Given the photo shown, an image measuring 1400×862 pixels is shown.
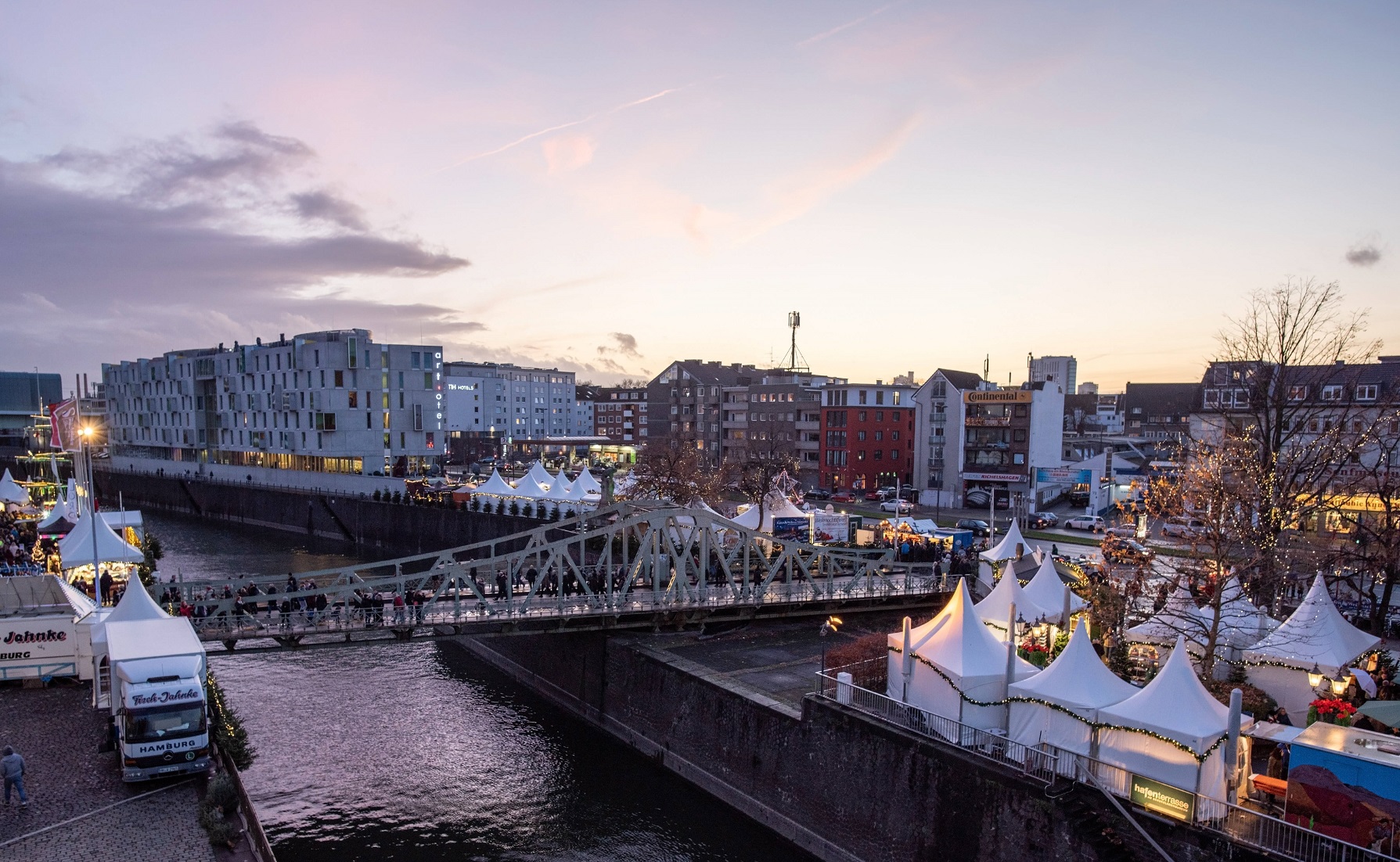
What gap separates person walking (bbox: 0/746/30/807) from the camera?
671 inches

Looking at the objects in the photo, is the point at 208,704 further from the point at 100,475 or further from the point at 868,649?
the point at 100,475

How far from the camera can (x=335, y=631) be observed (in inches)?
979

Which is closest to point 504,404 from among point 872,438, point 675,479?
point 872,438

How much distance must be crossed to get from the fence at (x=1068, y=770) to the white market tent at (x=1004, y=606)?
196 inches

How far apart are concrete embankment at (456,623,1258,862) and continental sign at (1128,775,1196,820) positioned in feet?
1.25

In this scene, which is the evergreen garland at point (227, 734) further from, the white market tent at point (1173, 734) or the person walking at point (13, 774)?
the white market tent at point (1173, 734)

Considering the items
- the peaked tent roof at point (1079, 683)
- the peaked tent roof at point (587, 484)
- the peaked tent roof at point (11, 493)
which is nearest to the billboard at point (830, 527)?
the peaked tent roof at point (587, 484)

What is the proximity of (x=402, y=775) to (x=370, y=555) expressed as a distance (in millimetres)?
45102

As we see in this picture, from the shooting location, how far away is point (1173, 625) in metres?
22.5

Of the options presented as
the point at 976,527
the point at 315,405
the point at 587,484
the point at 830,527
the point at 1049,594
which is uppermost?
the point at 315,405

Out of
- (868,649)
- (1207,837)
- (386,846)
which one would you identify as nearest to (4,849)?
(386,846)

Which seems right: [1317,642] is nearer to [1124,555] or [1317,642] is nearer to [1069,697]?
[1069,697]

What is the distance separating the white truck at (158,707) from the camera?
18.1m

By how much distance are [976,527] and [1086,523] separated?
31.4 ft
